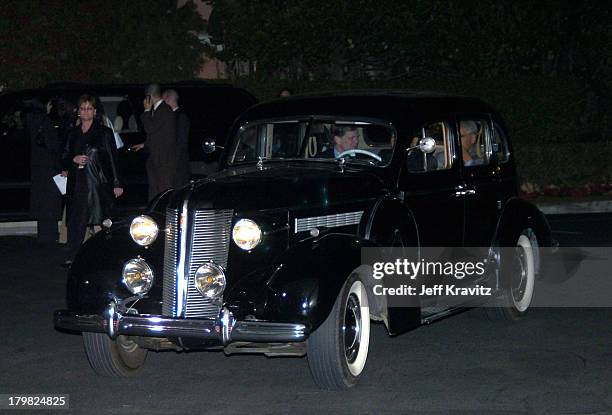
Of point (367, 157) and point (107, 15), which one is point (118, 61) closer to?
point (107, 15)

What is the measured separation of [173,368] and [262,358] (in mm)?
664

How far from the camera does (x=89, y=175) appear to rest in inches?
461

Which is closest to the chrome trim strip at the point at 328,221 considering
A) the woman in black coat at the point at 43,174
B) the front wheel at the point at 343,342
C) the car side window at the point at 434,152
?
the front wheel at the point at 343,342

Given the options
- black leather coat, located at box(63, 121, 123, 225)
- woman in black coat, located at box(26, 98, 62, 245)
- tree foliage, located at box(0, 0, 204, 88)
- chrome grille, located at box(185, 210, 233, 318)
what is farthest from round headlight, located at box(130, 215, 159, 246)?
tree foliage, located at box(0, 0, 204, 88)

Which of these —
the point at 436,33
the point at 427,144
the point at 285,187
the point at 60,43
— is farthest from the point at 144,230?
the point at 60,43

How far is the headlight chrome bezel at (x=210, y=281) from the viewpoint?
285 inches

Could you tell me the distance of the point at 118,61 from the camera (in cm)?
3431

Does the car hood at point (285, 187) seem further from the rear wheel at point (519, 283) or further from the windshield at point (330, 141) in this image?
the rear wheel at point (519, 283)

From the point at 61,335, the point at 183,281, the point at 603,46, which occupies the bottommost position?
the point at 61,335

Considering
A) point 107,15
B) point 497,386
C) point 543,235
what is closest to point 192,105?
point 543,235

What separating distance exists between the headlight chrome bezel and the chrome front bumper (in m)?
0.27

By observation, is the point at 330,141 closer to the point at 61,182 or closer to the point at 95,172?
the point at 95,172

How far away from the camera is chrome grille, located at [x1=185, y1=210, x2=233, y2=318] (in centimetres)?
726

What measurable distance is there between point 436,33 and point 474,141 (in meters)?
14.5
